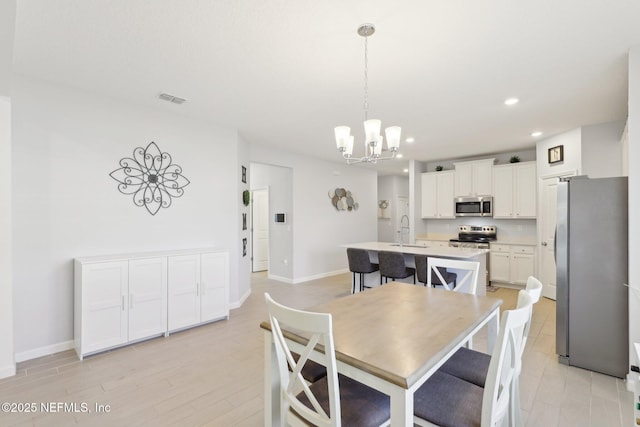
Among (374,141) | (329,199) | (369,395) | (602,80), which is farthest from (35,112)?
(602,80)

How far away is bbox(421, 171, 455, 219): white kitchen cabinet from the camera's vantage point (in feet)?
21.7

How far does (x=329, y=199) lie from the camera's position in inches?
270

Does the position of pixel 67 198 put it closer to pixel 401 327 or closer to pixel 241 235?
pixel 241 235

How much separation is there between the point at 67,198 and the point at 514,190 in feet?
22.3

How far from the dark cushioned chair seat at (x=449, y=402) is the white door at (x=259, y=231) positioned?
624cm

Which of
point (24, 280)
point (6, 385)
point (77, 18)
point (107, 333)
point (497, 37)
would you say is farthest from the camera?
point (107, 333)

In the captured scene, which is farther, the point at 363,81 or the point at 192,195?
the point at 192,195

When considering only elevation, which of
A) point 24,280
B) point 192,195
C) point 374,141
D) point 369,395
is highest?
point 374,141

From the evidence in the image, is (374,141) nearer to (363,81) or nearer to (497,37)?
(363,81)

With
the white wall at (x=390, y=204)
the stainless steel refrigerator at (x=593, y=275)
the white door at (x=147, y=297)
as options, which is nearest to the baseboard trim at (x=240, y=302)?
the white door at (x=147, y=297)

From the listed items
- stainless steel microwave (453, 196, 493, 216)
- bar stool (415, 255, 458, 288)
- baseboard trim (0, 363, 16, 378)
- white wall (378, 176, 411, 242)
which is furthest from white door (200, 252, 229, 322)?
white wall (378, 176, 411, 242)

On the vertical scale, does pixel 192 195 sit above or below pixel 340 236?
above

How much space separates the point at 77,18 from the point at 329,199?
17.3ft

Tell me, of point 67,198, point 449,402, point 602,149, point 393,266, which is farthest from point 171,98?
point 602,149
